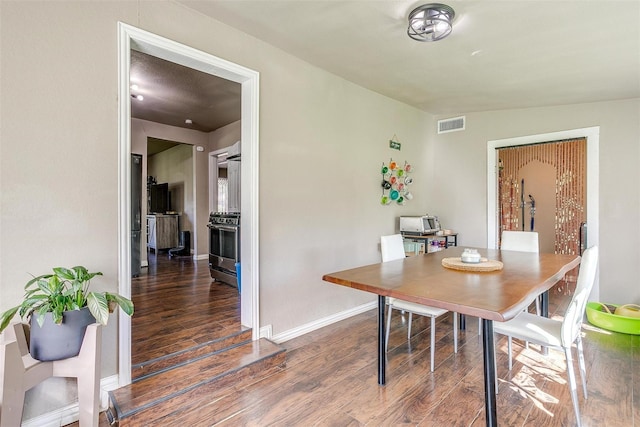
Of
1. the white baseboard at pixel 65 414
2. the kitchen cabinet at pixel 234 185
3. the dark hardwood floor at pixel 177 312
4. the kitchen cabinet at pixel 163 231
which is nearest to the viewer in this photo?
the white baseboard at pixel 65 414

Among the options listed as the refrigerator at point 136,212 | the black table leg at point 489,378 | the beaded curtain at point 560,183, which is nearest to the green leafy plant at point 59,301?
the black table leg at point 489,378

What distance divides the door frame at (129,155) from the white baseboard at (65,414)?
66 mm

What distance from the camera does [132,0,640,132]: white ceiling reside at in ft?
6.87

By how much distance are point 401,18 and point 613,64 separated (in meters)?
2.02

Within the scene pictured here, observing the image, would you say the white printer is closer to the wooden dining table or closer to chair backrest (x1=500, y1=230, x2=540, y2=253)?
chair backrest (x1=500, y1=230, x2=540, y2=253)

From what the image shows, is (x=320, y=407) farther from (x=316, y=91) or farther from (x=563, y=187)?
(x=563, y=187)

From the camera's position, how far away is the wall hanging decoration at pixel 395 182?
3.94 m

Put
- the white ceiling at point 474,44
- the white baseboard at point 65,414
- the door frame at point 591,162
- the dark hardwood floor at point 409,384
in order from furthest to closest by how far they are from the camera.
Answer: the door frame at point 591,162 → the white ceiling at point 474,44 → the dark hardwood floor at point 409,384 → the white baseboard at point 65,414

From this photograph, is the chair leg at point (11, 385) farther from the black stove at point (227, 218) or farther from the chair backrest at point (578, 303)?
the chair backrest at point (578, 303)

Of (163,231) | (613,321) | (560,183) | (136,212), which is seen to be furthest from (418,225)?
(163,231)

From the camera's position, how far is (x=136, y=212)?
4.82 metres

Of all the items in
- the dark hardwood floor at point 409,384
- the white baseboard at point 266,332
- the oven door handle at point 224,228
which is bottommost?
the dark hardwood floor at point 409,384

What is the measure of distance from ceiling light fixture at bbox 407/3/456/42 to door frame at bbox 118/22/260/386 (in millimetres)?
1260

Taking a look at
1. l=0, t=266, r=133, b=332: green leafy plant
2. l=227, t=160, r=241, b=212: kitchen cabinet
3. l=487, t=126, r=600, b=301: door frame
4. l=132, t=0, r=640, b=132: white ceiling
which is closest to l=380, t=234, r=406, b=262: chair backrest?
l=132, t=0, r=640, b=132: white ceiling
